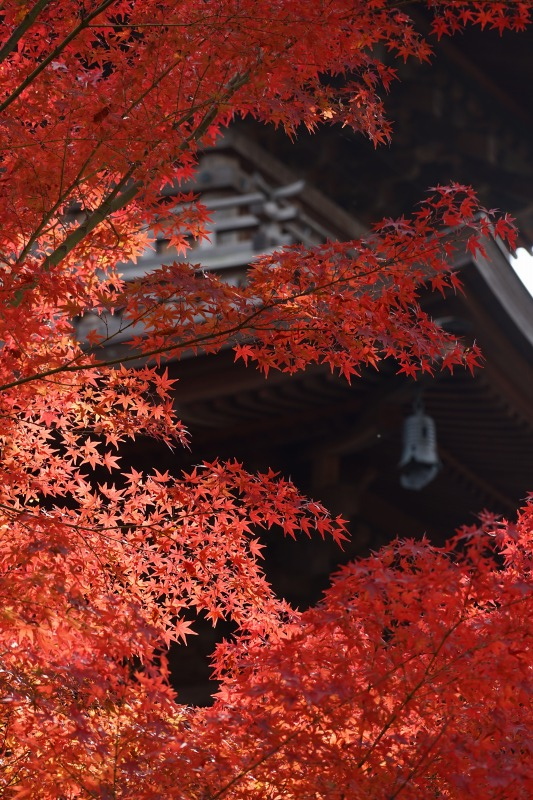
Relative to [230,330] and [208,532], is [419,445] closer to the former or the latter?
[208,532]

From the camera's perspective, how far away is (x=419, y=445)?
20.4 feet

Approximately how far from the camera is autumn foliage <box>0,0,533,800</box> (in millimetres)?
2719

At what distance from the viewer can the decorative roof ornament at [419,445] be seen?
20.4 feet

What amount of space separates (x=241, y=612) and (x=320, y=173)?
5.77 metres

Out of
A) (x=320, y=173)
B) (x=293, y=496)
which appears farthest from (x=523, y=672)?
(x=320, y=173)

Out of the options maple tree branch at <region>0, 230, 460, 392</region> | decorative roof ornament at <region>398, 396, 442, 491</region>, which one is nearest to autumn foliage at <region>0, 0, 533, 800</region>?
maple tree branch at <region>0, 230, 460, 392</region>

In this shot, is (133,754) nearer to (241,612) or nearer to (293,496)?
(241,612)

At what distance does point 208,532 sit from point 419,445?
2817 mm

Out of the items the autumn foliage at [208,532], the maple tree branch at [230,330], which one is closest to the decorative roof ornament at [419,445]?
the autumn foliage at [208,532]

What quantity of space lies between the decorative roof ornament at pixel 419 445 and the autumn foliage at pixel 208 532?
2.63 metres

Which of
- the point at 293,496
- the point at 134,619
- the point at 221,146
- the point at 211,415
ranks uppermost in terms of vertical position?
the point at 221,146

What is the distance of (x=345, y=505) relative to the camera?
694 cm

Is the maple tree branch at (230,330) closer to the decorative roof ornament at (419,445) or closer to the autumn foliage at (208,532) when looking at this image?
the autumn foliage at (208,532)

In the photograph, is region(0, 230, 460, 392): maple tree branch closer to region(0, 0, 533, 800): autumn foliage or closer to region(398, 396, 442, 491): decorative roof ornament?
region(0, 0, 533, 800): autumn foliage
